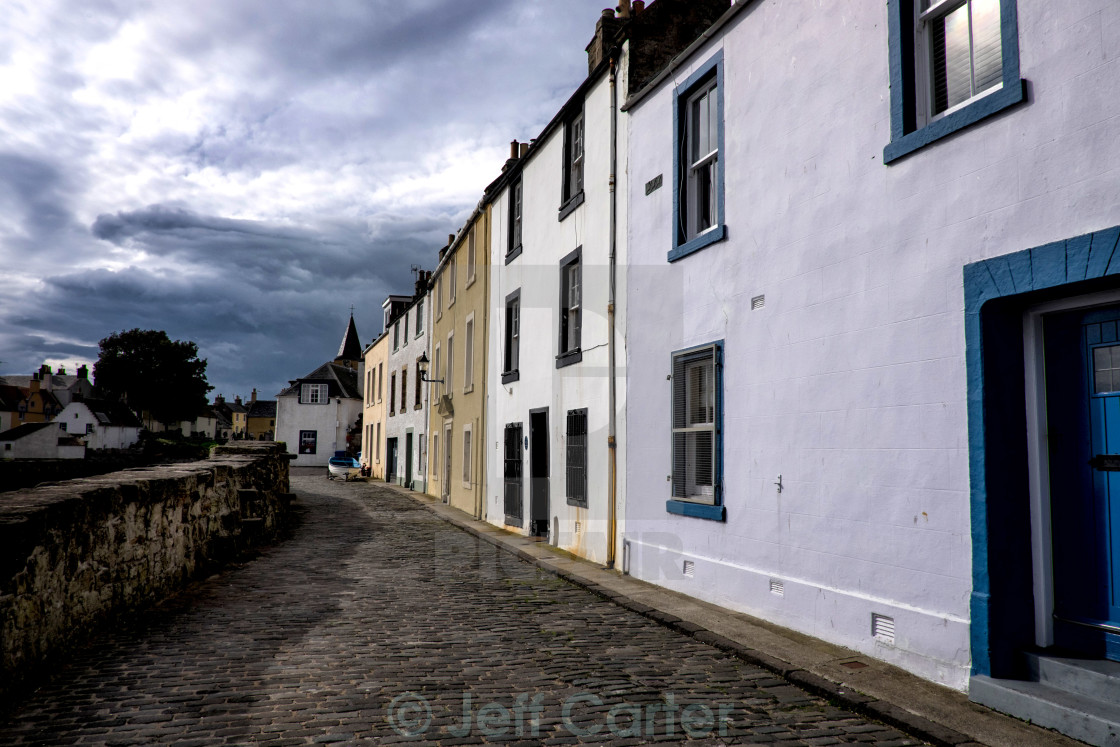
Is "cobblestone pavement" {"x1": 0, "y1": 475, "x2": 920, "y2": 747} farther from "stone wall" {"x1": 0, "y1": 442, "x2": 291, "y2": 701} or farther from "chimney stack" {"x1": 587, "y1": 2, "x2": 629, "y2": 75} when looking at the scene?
"chimney stack" {"x1": 587, "y1": 2, "x2": 629, "y2": 75}

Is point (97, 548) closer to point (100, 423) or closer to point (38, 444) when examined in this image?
point (38, 444)

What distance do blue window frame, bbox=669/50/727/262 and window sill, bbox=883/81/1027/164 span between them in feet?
9.39

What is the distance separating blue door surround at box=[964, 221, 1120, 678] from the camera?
5.04m

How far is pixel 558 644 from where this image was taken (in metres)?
6.68

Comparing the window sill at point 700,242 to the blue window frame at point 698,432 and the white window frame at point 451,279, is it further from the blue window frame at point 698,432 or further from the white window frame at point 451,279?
the white window frame at point 451,279

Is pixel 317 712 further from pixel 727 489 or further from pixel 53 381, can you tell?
pixel 53 381

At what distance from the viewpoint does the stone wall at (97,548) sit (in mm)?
5055

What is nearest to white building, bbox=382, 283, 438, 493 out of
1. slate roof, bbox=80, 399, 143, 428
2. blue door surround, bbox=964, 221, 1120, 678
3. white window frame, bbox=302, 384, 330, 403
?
white window frame, bbox=302, 384, 330, 403

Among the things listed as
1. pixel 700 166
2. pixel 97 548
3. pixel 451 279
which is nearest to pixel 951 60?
pixel 700 166

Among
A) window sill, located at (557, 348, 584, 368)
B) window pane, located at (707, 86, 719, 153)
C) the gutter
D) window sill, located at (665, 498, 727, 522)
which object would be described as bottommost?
window sill, located at (665, 498, 727, 522)

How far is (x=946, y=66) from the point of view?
598 cm

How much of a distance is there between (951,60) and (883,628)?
4.32 meters

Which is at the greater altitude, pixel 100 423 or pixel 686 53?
pixel 686 53

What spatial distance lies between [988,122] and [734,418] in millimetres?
3748
